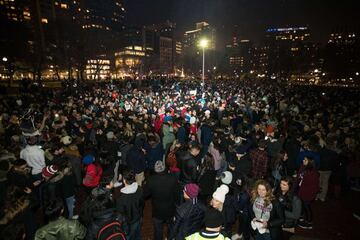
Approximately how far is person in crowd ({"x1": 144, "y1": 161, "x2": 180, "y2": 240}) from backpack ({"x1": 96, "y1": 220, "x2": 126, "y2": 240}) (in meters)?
1.46

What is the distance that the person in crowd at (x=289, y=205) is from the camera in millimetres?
4582

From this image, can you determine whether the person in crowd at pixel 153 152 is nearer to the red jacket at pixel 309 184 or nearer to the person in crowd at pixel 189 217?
the person in crowd at pixel 189 217

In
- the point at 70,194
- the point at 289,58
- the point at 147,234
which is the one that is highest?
the point at 289,58

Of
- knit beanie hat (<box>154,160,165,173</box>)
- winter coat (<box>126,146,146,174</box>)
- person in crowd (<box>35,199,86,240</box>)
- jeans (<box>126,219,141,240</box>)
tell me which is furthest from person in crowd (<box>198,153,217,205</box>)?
person in crowd (<box>35,199,86,240</box>)

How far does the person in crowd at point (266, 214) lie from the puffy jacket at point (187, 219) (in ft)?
3.76

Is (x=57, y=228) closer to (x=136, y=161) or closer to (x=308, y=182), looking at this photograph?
(x=136, y=161)

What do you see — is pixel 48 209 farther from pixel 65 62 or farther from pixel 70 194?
pixel 65 62

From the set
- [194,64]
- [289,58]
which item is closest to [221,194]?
[289,58]

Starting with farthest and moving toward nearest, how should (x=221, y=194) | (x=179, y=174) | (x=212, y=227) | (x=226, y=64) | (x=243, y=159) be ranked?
(x=226, y=64)
(x=179, y=174)
(x=243, y=159)
(x=221, y=194)
(x=212, y=227)

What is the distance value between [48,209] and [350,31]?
106103 millimetres

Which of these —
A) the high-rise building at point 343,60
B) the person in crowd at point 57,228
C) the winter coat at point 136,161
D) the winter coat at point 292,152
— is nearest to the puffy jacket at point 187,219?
the person in crowd at point 57,228

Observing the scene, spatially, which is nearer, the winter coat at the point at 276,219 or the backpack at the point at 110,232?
the backpack at the point at 110,232

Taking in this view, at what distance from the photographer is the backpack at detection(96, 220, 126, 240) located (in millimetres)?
3227

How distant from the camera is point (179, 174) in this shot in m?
6.46
